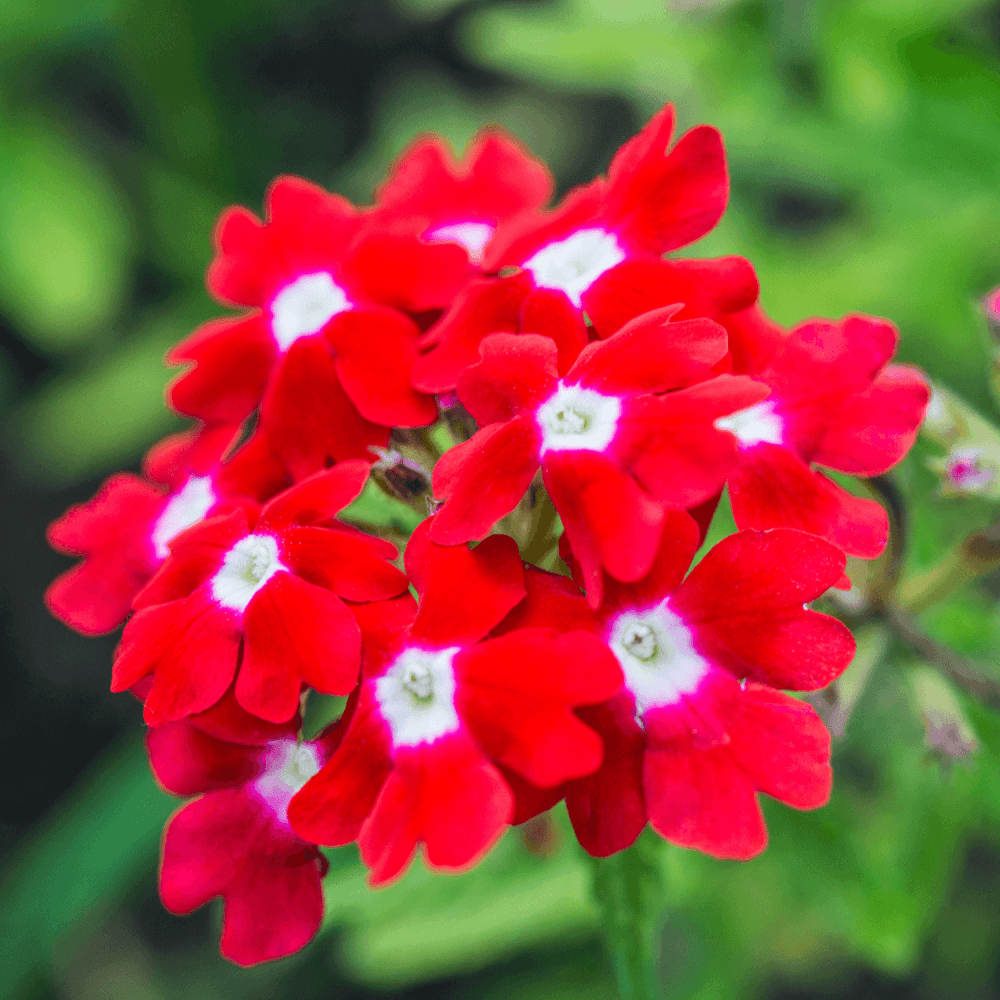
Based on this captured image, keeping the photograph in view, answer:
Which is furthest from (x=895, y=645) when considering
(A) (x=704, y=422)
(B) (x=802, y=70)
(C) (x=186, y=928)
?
(C) (x=186, y=928)

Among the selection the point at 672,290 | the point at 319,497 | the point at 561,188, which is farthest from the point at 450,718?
the point at 561,188

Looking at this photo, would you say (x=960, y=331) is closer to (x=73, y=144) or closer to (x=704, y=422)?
(x=704, y=422)

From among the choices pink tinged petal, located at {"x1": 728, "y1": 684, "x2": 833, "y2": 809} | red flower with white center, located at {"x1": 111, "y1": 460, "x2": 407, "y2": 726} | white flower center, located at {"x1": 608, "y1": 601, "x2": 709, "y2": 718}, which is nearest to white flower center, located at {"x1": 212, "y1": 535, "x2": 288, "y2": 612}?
red flower with white center, located at {"x1": 111, "y1": 460, "x2": 407, "y2": 726}

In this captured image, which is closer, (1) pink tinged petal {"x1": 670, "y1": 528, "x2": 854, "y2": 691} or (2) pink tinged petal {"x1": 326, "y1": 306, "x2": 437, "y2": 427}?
(1) pink tinged petal {"x1": 670, "y1": 528, "x2": 854, "y2": 691}

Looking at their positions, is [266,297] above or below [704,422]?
below

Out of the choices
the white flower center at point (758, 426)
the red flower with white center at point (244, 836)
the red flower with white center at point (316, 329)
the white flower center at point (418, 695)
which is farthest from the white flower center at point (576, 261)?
the red flower with white center at point (244, 836)

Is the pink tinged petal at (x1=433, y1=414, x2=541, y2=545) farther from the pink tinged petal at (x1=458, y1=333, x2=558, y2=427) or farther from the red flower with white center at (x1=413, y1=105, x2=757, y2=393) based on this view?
the red flower with white center at (x1=413, y1=105, x2=757, y2=393)

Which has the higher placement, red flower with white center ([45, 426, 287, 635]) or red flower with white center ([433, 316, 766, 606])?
red flower with white center ([433, 316, 766, 606])
